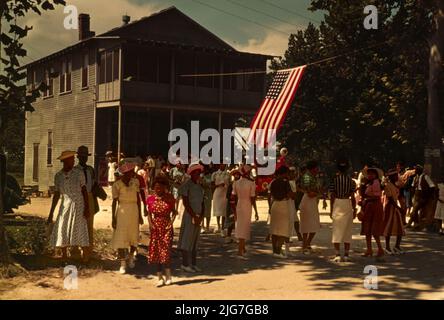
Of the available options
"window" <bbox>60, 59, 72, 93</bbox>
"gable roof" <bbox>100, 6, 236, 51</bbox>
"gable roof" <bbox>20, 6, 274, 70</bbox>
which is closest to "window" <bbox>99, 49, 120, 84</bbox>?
"gable roof" <bbox>20, 6, 274, 70</bbox>

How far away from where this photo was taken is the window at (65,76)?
31000 millimetres

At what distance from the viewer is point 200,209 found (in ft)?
29.8

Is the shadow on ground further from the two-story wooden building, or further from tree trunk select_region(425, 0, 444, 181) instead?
the two-story wooden building

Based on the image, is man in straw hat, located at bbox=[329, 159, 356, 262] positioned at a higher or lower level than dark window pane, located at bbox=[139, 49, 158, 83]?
lower

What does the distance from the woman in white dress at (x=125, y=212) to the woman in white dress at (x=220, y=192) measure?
4620 millimetres

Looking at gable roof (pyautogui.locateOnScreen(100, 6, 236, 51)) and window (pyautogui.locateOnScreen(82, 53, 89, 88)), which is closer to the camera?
window (pyautogui.locateOnScreen(82, 53, 89, 88))

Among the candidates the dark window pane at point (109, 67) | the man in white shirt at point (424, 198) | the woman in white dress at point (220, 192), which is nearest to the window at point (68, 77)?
the dark window pane at point (109, 67)

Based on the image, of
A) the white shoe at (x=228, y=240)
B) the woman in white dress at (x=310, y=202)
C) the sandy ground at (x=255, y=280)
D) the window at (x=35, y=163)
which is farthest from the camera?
the window at (x=35, y=163)

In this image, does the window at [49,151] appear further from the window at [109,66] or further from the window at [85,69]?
the window at [109,66]

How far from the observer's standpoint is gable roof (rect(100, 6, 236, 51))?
102 feet

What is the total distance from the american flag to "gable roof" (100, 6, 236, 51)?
1178 cm
